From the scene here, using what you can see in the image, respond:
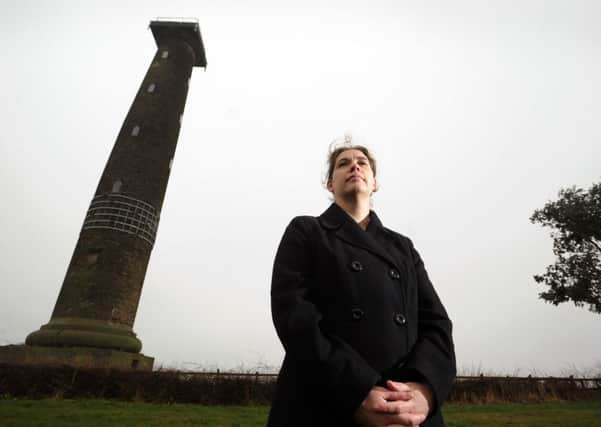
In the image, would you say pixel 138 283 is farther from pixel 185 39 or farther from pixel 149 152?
pixel 185 39

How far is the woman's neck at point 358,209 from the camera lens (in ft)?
7.59

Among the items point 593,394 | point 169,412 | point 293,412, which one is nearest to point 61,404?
point 169,412

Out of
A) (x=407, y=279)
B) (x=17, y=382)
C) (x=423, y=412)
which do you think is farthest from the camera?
(x=17, y=382)

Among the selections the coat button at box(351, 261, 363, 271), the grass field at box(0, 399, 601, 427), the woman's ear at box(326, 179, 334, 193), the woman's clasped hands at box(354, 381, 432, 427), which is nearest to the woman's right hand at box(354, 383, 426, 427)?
the woman's clasped hands at box(354, 381, 432, 427)

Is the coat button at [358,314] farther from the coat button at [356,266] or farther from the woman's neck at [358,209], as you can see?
the woman's neck at [358,209]

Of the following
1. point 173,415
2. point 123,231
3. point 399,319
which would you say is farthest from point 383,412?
point 123,231

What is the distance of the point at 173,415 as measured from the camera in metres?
8.74

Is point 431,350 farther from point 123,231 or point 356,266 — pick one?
point 123,231

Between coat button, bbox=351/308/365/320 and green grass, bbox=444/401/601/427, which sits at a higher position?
coat button, bbox=351/308/365/320

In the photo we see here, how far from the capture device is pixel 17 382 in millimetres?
10945

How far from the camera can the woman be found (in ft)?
4.85

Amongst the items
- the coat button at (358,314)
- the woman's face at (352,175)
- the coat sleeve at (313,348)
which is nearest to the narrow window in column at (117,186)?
the woman's face at (352,175)

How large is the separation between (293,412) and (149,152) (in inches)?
728

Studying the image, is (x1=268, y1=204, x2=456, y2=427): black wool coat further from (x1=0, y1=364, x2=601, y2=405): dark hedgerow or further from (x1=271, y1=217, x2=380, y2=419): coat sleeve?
(x1=0, y1=364, x2=601, y2=405): dark hedgerow
